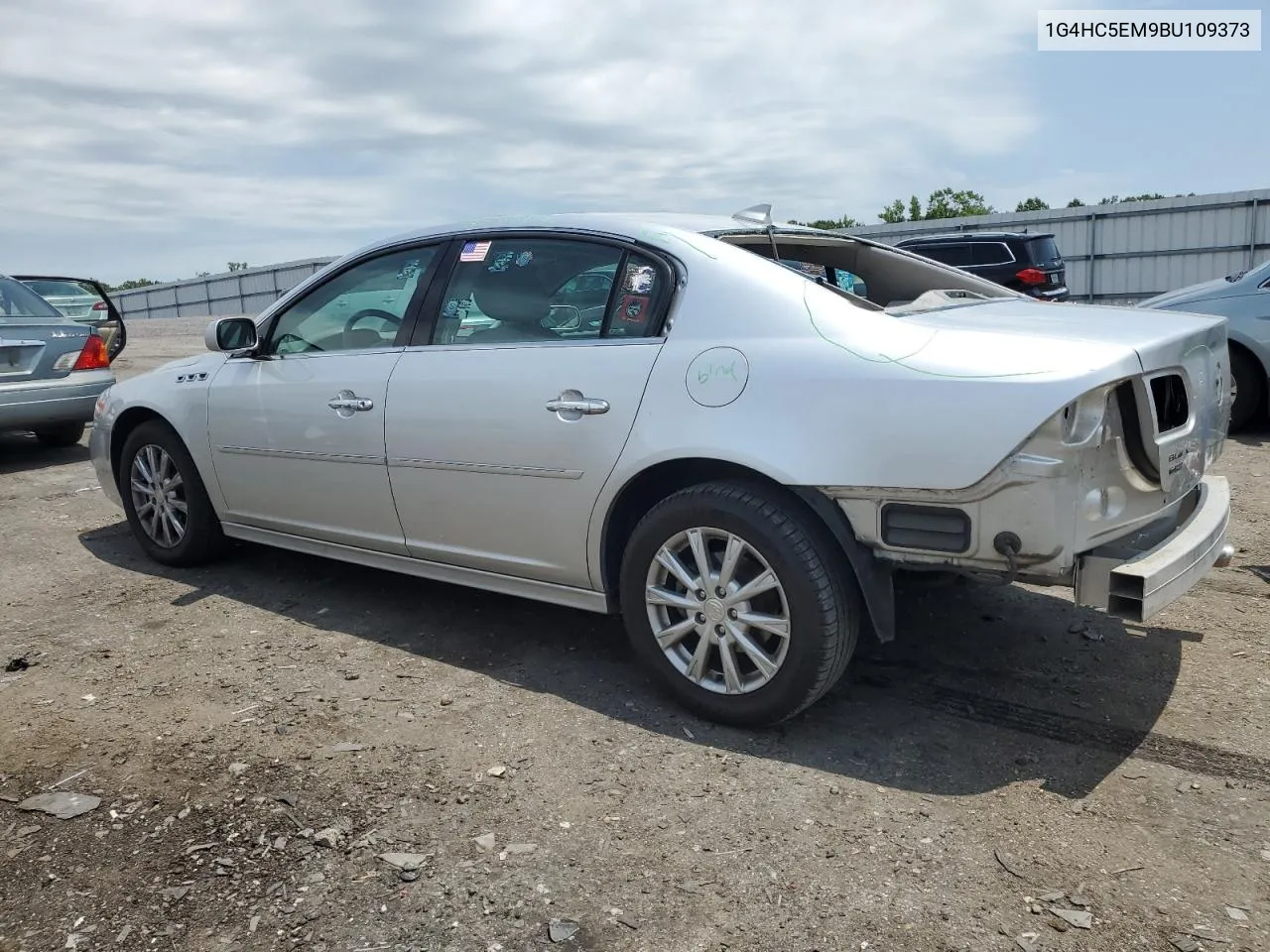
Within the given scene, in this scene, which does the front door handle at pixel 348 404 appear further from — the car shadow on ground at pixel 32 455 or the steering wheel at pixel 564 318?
the car shadow on ground at pixel 32 455

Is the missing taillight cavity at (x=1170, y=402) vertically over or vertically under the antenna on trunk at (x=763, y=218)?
under

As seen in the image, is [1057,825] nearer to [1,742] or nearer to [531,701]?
[531,701]

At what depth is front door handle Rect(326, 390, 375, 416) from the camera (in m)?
4.21

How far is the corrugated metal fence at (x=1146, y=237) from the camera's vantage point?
1980 cm

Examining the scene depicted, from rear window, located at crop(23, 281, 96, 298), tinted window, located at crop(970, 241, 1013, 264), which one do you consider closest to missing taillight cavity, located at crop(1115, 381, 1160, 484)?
tinted window, located at crop(970, 241, 1013, 264)

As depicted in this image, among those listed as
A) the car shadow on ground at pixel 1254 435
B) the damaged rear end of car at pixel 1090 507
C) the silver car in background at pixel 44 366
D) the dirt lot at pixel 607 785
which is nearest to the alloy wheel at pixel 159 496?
the dirt lot at pixel 607 785

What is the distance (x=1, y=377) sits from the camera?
827 centimetres

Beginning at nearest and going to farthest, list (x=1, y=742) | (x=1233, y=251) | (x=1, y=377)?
(x=1, y=742)
(x=1, y=377)
(x=1233, y=251)

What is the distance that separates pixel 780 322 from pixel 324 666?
2202 millimetres

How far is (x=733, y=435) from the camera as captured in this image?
321 cm

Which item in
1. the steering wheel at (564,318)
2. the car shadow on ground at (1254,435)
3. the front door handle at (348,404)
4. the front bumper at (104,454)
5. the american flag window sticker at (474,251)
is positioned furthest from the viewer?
the car shadow on ground at (1254,435)

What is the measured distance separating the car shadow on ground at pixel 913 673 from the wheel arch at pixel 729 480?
13.8 inches

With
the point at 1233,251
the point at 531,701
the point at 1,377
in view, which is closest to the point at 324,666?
the point at 531,701

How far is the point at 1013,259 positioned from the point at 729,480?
41.3 ft
